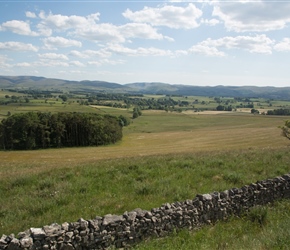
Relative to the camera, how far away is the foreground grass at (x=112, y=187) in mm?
10109

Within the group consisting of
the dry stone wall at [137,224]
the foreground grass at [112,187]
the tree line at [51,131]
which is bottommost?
the tree line at [51,131]

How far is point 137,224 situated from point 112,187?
5.04 meters

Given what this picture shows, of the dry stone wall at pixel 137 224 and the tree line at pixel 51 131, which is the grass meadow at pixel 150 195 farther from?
the tree line at pixel 51 131

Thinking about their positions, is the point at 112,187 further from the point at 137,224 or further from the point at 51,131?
the point at 51,131

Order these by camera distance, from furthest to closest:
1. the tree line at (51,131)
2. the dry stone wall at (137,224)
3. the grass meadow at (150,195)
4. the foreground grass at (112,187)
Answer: the tree line at (51,131)
the foreground grass at (112,187)
the grass meadow at (150,195)
the dry stone wall at (137,224)

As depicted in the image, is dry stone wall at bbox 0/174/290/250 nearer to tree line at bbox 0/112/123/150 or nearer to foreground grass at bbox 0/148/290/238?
foreground grass at bbox 0/148/290/238

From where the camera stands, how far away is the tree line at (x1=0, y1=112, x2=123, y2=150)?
3061 inches

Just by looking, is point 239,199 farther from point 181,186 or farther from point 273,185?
point 181,186

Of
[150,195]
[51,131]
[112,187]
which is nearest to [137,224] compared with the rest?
[150,195]

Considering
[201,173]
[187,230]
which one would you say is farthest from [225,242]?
[201,173]

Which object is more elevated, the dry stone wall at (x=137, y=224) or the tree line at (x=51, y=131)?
the dry stone wall at (x=137, y=224)

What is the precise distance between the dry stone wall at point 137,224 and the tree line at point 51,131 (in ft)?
241

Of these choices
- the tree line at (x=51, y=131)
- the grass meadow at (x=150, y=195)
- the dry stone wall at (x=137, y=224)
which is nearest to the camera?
the dry stone wall at (x=137, y=224)

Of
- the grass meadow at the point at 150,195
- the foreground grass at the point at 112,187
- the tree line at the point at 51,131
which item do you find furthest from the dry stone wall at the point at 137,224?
the tree line at the point at 51,131
